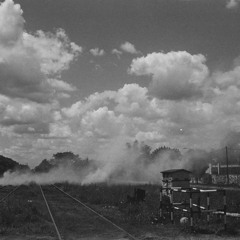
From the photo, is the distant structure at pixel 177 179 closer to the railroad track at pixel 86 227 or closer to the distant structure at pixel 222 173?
the railroad track at pixel 86 227

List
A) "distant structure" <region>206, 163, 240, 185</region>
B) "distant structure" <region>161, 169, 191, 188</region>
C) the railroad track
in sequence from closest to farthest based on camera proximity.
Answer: the railroad track, "distant structure" <region>161, 169, 191, 188</region>, "distant structure" <region>206, 163, 240, 185</region>

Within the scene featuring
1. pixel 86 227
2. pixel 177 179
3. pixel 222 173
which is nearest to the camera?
pixel 86 227

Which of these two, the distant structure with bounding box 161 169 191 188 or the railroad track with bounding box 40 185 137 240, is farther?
the distant structure with bounding box 161 169 191 188

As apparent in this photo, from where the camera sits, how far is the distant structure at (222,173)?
73.8 m

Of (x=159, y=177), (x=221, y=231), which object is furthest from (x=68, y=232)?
(x=159, y=177)

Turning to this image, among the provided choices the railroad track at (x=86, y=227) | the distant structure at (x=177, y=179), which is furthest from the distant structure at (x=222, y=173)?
the railroad track at (x=86, y=227)

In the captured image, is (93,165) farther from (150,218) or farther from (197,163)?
(150,218)

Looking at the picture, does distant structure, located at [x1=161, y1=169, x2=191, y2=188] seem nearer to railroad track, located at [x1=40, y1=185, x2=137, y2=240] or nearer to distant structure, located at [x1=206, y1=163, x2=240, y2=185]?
railroad track, located at [x1=40, y1=185, x2=137, y2=240]

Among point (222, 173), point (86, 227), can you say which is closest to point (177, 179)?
point (86, 227)

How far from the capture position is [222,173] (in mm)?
84000

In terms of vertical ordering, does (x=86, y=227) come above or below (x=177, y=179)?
below

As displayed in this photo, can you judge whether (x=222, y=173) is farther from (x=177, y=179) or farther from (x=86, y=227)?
(x=86, y=227)

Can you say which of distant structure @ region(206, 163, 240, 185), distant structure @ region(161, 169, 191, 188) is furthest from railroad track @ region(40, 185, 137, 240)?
distant structure @ region(206, 163, 240, 185)

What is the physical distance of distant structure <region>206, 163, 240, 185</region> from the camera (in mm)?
73812
